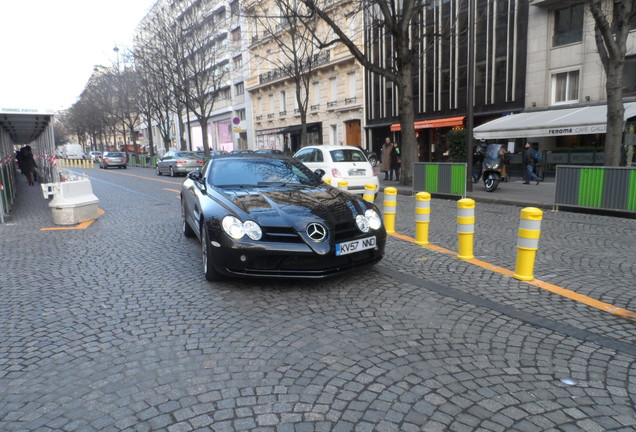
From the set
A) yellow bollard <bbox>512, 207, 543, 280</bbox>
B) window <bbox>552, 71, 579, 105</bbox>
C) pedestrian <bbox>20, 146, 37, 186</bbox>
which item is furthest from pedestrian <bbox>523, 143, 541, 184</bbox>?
pedestrian <bbox>20, 146, 37, 186</bbox>

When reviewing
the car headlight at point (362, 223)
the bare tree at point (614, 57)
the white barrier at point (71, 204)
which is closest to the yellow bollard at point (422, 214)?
the car headlight at point (362, 223)

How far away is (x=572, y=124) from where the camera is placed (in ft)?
53.8

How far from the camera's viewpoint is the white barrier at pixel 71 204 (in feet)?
31.1

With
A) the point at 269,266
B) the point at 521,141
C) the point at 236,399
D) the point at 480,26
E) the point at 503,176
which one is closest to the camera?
the point at 236,399

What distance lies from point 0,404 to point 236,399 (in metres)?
1.45

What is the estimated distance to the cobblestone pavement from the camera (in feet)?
8.28

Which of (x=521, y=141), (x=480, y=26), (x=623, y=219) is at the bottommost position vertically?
(x=623, y=219)

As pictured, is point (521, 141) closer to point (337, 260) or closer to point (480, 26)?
point (480, 26)

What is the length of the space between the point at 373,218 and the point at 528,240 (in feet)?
5.64

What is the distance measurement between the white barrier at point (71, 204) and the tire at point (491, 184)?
11.2 meters

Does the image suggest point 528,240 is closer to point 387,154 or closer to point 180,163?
point 387,154

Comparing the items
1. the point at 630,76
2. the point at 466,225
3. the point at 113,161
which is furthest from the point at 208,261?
the point at 113,161

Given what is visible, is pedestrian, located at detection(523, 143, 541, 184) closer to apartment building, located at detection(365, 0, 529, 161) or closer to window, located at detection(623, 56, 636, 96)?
apartment building, located at detection(365, 0, 529, 161)

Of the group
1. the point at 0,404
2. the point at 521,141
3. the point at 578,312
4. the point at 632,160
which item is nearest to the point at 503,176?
the point at 632,160
